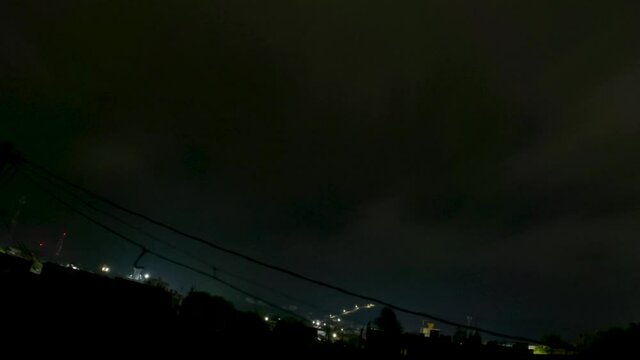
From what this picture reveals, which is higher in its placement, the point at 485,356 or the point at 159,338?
the point at 485,356

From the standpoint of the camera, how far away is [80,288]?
9781mm

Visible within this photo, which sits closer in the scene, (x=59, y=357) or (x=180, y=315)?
(x=59, y=357)

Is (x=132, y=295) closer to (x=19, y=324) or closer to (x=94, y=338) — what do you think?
(x=94, y=338)

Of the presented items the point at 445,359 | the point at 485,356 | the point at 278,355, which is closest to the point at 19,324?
the point at 278,355

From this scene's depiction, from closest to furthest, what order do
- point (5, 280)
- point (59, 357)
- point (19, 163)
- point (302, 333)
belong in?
point (59, 357) < point (5, 280) < point (302, 333) < point (19, 163)

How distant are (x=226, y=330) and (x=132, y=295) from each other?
8.25ft

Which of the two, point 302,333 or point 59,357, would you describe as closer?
point 59,357

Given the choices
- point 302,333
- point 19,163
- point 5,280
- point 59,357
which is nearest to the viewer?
point 59,357

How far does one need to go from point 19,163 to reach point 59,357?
19.3 ft

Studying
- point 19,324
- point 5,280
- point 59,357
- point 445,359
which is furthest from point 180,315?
point 445,359

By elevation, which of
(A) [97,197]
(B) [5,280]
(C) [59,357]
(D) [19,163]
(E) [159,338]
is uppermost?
(D) [19,163]

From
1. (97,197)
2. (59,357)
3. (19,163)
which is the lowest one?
(59,357)

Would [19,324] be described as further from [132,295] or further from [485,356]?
[485,356]

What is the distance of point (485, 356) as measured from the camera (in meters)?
9.65
